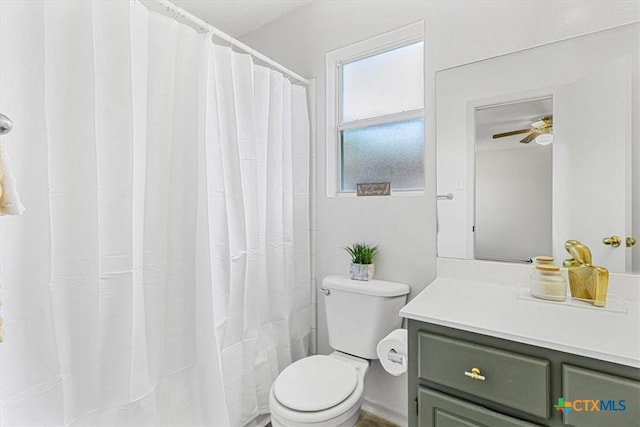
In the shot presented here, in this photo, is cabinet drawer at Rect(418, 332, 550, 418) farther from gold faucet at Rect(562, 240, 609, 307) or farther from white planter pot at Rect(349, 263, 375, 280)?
white planter pot at Rect(349, 263, 375, 280)

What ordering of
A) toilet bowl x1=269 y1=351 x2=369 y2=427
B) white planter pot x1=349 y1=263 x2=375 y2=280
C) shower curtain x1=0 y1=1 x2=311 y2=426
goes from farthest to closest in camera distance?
white planter pot x1=349 y1=263 x2=375 y2=280 < toilet bowl x1=269 y1=351 x2=369 y2=427 < shower curtain x1=0 y1=1 x2=311 y2=426

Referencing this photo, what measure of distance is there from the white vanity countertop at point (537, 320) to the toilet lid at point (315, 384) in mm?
505

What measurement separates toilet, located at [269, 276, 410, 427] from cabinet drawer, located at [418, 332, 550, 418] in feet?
1.39

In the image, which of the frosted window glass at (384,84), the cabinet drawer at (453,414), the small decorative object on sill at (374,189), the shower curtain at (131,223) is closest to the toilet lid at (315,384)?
the shower curtain at (131,223)

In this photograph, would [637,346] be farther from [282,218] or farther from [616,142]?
[282,218]

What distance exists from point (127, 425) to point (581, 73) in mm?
2123

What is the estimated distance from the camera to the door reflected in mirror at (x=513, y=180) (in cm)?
129

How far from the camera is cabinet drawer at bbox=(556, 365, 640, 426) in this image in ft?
2.43

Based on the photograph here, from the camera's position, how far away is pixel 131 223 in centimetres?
111

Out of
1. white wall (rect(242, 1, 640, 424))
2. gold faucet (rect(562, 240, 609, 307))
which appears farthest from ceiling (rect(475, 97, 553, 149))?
gold faucet (rect(562, 240, 609, 307))

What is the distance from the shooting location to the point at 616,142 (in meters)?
1.14

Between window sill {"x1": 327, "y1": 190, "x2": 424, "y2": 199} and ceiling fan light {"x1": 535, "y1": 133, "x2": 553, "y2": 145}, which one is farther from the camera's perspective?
window sill {"x1": 327, "y1": 190, "x2": 424, "y2": 199}

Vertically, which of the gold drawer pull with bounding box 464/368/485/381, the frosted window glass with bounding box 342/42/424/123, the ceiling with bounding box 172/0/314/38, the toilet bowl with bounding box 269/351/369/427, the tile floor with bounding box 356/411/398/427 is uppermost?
the ceiling with bounding box 172/0/314/38

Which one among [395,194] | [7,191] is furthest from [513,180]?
[7,191]
